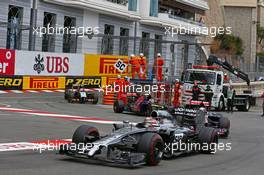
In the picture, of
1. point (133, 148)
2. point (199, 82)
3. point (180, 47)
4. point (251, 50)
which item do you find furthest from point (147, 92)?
point (251, 50)

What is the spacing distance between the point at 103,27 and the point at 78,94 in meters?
16.8

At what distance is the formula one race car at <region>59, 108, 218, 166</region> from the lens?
10.7 meters

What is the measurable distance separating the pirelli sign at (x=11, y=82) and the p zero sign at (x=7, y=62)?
0.23 m

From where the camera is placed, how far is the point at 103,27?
4522cm

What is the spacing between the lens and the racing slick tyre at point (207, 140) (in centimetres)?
1369

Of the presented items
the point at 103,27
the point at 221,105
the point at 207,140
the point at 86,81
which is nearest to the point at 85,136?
the point at 207,140

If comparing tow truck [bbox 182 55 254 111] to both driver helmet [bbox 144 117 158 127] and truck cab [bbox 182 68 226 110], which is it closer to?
truck cab [bbox 182 68 226 110]

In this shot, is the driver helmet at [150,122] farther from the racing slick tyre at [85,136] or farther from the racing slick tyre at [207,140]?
the racing slick tyre at [207,140]

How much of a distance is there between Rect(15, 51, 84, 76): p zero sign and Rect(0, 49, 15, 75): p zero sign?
299mm

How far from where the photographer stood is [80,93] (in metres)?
29.3

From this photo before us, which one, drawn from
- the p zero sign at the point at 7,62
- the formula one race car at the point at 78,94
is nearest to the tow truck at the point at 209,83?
the formula one race car at the point at 78,94

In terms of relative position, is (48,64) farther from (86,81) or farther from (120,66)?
(120,66)

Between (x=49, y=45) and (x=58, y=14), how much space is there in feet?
27.5

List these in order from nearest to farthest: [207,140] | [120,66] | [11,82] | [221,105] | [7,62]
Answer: [207,140] < [7,62] < [11,82] < [120,66] < [221,105]
